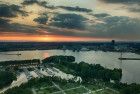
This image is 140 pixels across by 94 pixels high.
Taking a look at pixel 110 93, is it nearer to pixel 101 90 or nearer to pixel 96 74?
pixel 101 90

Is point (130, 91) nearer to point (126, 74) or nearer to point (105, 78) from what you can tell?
point (105, 78)

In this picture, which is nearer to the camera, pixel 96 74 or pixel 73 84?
pixel 73 84

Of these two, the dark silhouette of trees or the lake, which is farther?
the lake

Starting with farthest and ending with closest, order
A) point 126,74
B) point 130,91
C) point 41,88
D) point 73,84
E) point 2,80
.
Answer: point 126,74
point 2,80
point 73,84
point 41,88
point 130,91

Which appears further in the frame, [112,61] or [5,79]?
[112,61]

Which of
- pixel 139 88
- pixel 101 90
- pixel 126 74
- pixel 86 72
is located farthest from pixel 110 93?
pixel 126 74

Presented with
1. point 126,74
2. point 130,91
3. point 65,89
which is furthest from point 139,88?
point 126,74

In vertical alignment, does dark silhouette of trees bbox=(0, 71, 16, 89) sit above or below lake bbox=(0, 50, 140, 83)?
above

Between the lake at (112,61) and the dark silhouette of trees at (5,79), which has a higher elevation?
the dark silhouette of trees at (5,79)

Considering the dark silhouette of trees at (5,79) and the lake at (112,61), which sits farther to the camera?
the lake at (112,61)

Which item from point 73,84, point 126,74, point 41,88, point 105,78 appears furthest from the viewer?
point 126,74

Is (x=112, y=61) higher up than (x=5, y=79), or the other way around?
(x=5, y=79)
